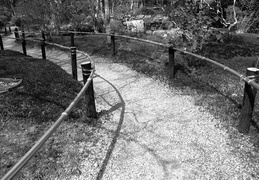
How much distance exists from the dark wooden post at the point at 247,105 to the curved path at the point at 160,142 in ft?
1.04

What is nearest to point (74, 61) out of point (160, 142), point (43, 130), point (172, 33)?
point (43, 130)

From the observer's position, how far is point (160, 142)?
3.77 metres

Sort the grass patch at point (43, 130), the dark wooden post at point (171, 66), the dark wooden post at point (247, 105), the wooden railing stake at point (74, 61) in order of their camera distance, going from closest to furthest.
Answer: the grass patch at point (43, 130), the dark wooden post at point (247, 105), the wooden railing stake at point (74, 61), the dark wooden post at point (171, 66)

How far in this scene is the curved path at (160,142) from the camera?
3105mm

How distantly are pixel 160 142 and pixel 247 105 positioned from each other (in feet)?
4.82

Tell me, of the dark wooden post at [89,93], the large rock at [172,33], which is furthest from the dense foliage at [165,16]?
the dark wooden post at [89,93]

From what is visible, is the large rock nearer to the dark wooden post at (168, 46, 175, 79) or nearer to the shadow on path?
the dark wooden post at (168, 46, 175, 79)

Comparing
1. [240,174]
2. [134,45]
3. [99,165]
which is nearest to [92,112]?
[99,165]

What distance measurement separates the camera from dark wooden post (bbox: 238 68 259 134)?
140 inches

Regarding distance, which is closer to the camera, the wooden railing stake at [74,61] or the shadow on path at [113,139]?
the shadow on path at [113,139]

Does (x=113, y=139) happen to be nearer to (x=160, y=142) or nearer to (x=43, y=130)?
(x=160, y=142)

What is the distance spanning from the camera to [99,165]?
324 cm

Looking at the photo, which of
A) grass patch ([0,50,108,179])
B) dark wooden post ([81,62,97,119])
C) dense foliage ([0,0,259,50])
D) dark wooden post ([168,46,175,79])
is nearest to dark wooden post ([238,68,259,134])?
grass patch ([0,50,108,179])

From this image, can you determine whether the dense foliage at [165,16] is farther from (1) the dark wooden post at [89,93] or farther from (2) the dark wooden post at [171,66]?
(1) the dark wooden post at [89,93]
